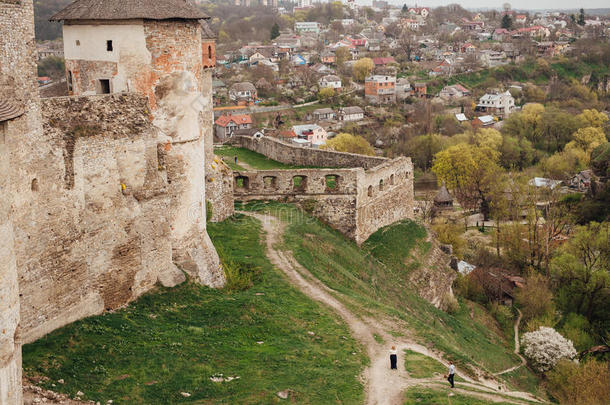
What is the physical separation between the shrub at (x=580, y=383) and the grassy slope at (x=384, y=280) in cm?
182

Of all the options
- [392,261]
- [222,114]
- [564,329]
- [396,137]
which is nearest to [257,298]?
[392,261]

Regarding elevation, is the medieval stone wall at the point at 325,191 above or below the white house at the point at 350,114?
above

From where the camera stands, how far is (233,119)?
3137 inches

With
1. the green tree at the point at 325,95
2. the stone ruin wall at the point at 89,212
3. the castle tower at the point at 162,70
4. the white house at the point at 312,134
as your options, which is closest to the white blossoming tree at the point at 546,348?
the castle tower at the point at 162,70

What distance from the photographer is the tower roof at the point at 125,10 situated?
16547 mm

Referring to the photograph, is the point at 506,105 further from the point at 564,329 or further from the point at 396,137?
the point at 564,329

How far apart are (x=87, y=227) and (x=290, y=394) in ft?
18.2

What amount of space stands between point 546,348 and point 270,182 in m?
12.7

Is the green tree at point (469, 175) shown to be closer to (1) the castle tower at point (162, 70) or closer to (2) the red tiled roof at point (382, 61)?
(1) the castle tower at point (162, 70)

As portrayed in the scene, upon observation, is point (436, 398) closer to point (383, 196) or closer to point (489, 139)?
point (383, 196)

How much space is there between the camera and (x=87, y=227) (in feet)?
48.4

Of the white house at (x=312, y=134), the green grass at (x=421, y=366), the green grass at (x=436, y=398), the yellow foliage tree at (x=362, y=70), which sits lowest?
the white house at (x=312, y=134)

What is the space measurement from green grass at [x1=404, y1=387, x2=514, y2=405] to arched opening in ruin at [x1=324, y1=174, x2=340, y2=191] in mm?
13679

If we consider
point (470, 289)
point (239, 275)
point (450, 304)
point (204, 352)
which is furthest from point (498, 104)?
point (204, 352)
